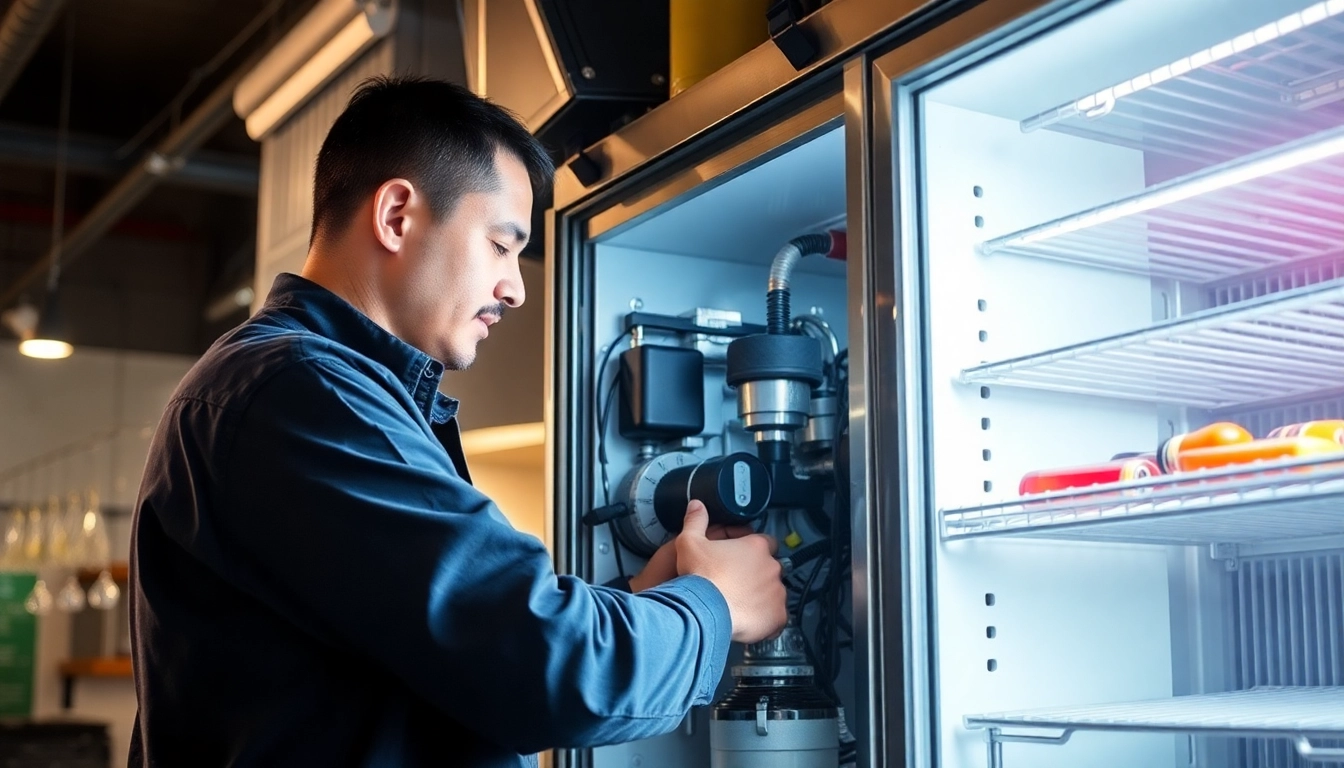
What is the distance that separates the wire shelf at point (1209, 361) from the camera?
3.61 feet

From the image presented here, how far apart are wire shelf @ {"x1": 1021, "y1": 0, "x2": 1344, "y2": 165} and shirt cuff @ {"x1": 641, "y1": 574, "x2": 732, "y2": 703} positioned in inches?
21.7

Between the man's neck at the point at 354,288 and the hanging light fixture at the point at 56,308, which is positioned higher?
the hanging light fixture at the point at 56,308

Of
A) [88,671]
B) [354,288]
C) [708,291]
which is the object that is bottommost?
[88,671]

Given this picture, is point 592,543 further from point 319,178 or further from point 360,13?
point 360,13

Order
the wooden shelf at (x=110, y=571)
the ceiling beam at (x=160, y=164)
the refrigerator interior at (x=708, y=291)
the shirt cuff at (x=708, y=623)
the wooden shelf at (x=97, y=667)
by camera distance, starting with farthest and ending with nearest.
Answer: the wooden shelf at (x=110, y=571) < the wooden shelf at (x=97, y=667) < the ceiling beam at (x=160, y=164) < the refrigerator interior at (x=708, y=291) < the shirt cuff at (x=708, y=623)

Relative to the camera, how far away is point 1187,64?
1136 mm

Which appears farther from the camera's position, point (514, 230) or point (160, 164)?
point (160, 164)

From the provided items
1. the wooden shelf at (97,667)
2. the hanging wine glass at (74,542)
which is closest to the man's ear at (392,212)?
the hanging wine glass at (74,542)

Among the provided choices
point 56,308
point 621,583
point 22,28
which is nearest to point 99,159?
point 56,308

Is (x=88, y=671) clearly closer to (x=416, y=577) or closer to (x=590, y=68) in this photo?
(x=590, y=68)

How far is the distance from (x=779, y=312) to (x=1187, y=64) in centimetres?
65

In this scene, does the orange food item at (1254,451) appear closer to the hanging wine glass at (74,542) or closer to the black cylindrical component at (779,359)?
the black cylindrical component at (779,359)

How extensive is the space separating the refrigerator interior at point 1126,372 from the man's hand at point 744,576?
19cm

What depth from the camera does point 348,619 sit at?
3.48ft
